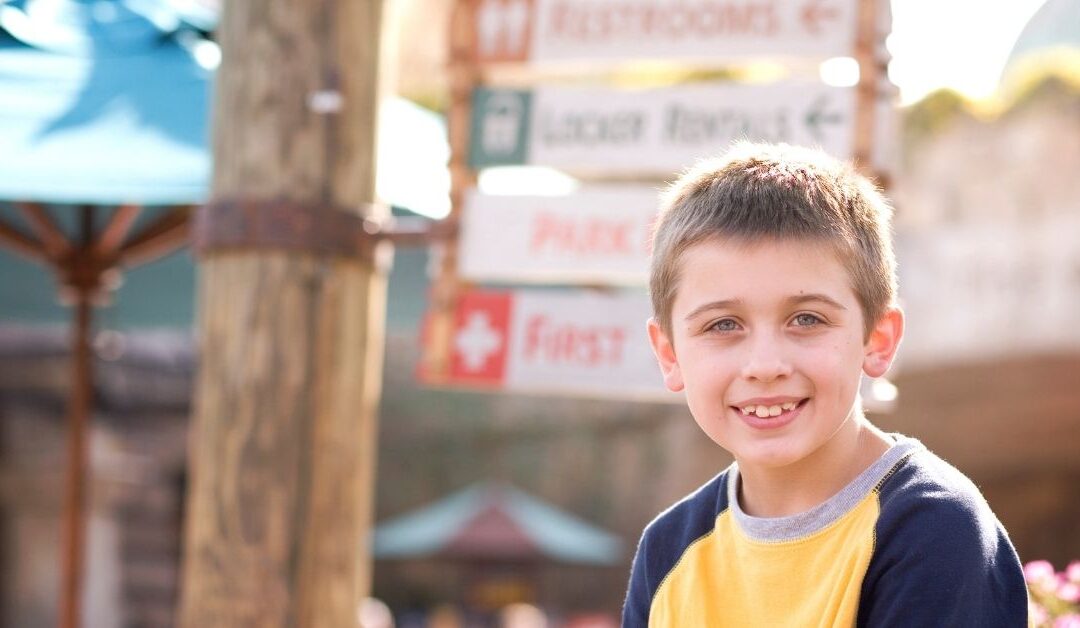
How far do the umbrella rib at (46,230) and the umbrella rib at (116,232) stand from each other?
100 millimetres

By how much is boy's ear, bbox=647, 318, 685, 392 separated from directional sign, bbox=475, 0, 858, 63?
1807mm

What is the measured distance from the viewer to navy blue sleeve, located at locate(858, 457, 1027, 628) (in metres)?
1.34

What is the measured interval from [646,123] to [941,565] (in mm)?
2191

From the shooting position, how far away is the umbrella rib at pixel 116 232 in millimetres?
4398

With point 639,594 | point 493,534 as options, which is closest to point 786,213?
point 639,594

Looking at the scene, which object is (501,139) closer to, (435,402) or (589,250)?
(589,250)


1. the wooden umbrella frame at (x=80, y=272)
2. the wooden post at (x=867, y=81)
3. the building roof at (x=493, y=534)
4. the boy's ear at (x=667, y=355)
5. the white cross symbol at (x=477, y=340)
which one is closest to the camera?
the boy's ear at (x=667, y=355)

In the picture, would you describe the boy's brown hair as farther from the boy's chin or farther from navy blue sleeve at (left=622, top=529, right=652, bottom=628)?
A: navy blue sleeve at (left=622, top=529, right=652, bottom=628)

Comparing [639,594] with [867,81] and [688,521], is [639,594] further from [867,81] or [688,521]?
[867,81]

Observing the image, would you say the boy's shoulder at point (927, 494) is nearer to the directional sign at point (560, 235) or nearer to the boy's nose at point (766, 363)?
the boy's nose at point (766, 363)

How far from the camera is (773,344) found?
1.42 metres

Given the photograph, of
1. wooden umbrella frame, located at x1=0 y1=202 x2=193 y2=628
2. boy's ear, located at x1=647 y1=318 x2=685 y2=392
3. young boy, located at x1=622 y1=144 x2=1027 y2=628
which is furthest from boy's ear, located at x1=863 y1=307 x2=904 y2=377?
wooden umbrella frame, located at x1=0 y1=202 x2=193 y2=628

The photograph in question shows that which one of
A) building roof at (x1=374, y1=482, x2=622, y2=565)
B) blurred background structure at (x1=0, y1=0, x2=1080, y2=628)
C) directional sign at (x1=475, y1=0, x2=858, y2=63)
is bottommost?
building roof at (x1=374, y1=482, x2=622, y2=565)

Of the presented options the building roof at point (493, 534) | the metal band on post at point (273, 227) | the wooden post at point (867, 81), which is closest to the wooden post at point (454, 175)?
the metal band on post at point (273, 227)
